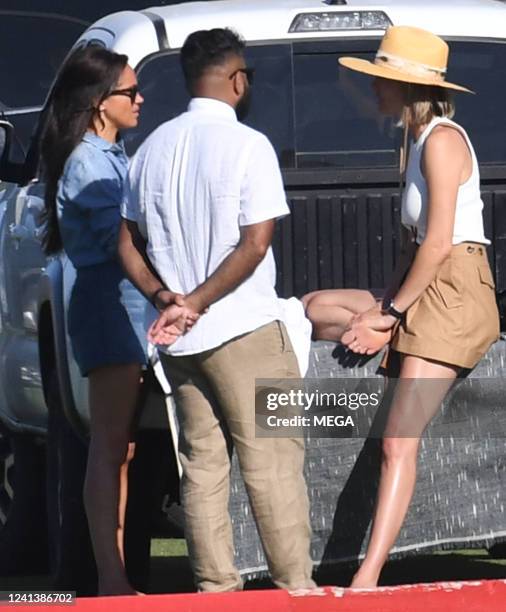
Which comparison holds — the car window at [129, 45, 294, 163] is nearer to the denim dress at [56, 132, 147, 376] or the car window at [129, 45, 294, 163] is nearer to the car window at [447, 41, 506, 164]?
the car window at [447, 41, 506, 164]

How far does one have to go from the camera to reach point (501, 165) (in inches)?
286

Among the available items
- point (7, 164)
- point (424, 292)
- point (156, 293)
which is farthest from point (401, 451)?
point (7, 164)

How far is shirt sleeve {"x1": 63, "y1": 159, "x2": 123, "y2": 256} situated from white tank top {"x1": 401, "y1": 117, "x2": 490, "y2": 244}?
36.9 inches

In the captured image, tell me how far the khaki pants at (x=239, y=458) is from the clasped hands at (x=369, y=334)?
7.6 inches

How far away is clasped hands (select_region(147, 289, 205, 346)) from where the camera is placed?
5668 mm

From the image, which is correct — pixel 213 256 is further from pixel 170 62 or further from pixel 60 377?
pixel 170 62

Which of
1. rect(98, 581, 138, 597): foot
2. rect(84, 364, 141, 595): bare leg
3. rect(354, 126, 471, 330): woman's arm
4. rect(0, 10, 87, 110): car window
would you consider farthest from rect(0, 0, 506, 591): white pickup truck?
rect(0, 10, 87, 110): car window

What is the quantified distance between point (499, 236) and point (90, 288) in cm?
173

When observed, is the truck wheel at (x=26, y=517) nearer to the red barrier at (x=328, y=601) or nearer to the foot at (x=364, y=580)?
the red barrier at (x=328, y=601)

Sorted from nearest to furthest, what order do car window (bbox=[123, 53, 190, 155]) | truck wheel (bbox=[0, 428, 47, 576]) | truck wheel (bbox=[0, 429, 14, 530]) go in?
car window (bbox=[123, 53, 190, 155]), truck wheel (bbox=[0, 428, 47, 576]), truck wheel (bbox=[0, 429, 14, 530])

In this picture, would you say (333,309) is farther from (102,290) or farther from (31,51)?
(31,51)

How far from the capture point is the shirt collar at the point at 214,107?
5.82m

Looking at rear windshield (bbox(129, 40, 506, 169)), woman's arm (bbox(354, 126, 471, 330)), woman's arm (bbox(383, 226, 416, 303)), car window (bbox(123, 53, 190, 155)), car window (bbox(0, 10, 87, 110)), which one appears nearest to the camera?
woman's arm (bbox(354, 126, 471, 330))

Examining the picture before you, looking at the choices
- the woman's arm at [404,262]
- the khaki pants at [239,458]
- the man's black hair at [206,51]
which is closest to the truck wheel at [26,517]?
the khaki pants at [239,458]
